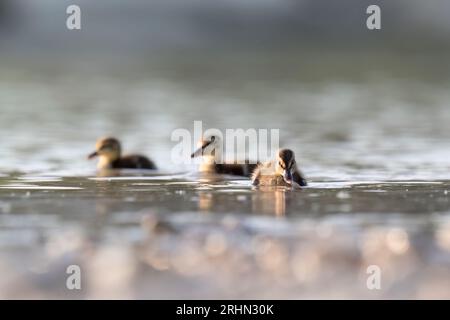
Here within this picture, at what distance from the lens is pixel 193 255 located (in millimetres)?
7914

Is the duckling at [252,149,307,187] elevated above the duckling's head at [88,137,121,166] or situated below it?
below

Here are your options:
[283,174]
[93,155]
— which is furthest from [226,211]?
[93,155]

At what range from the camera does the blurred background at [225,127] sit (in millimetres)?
7656

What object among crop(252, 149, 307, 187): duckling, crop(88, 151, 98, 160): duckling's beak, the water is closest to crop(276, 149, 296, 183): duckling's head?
crop(252, 149, 307, 187): duckling

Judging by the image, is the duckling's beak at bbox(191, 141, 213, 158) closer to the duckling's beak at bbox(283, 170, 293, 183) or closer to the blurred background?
the blurred background

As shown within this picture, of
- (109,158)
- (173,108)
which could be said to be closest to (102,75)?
(173,108)

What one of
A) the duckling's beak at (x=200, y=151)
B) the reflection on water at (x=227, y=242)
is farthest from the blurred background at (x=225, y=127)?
the duckling's beak at (x=200, y=151)

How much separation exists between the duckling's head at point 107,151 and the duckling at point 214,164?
102 cm

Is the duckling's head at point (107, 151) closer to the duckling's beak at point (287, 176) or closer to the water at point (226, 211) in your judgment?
the water at point (226, 211)

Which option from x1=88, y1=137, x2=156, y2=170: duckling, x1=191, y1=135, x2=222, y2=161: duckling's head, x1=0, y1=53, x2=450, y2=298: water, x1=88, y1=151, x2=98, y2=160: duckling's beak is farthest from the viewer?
x1=88, y1=151, x2=98, y2=160: duckling's beak

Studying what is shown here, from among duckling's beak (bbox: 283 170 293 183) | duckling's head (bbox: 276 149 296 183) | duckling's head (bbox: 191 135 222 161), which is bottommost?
duckling's beak (bbox: 283 170 293 183)

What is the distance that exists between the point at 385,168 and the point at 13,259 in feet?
21.8

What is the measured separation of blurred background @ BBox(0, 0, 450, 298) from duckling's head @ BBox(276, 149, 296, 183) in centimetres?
43

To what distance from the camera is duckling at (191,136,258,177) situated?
1335 centimetres
